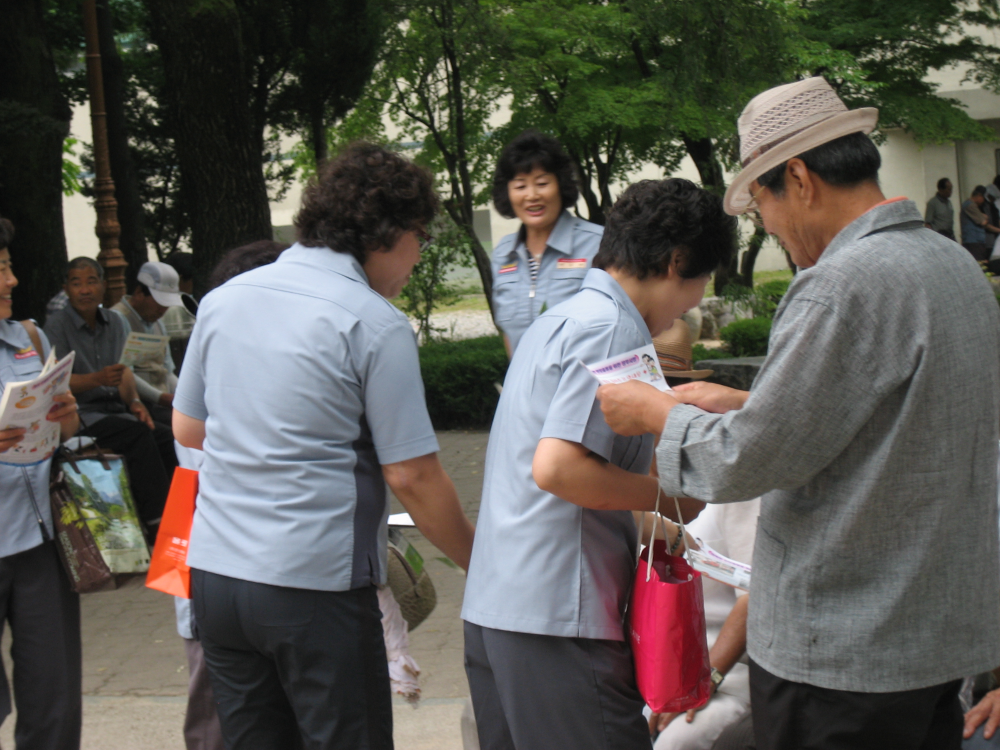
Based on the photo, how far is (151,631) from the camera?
16.6 feet

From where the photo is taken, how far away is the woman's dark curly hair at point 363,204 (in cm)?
228

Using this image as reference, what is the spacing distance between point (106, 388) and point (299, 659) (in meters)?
4.19

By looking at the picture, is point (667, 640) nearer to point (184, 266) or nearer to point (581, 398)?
point (581, 398)

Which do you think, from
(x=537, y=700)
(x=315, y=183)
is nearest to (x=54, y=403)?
(x=315, y=183)

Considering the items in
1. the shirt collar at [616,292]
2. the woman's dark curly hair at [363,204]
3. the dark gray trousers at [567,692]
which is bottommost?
the dark gray trousers at [567,692]

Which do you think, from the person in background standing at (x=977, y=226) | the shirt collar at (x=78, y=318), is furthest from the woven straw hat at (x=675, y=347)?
the person in background standing at (x=977, y=226)

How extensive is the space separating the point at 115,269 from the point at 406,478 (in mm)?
6348

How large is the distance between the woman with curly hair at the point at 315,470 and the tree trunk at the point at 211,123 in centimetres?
578

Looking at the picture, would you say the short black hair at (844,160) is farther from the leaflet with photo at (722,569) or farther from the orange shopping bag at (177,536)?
the orange shopping bag at (177,536)

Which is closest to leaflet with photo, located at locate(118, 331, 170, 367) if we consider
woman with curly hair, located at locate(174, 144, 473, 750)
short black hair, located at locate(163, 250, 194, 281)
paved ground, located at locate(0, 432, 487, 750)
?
paved ground, located at locate(0, 432, 487, 750)

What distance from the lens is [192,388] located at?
249 cm

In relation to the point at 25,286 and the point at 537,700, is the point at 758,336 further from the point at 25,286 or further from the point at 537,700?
the point at 537,700

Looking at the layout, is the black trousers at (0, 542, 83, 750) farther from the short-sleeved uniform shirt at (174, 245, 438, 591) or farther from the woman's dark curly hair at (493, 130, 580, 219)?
the woman's dark curly hair at (493, 130, 580, 219)

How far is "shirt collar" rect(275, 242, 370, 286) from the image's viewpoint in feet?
7.32
